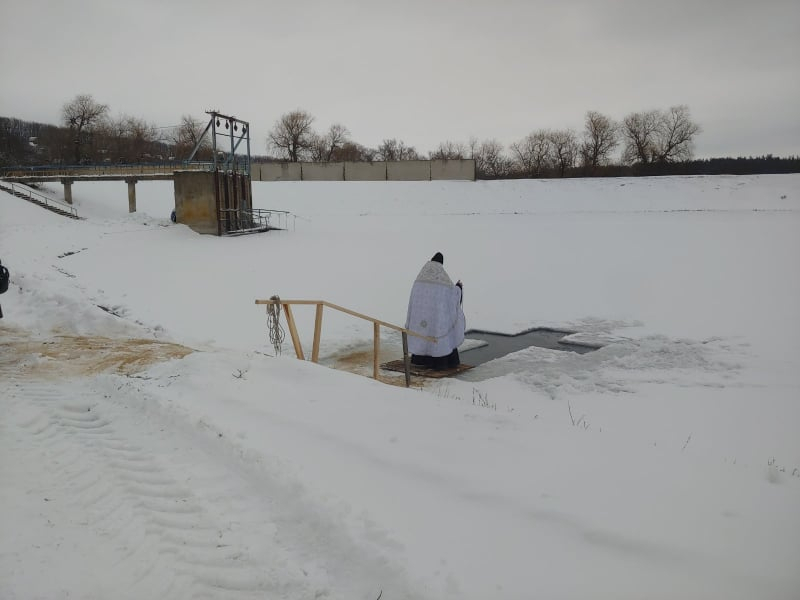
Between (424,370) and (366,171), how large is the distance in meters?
48.4

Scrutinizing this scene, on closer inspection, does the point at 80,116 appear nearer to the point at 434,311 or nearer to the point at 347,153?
the point at 347,153

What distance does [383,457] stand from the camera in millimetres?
4406

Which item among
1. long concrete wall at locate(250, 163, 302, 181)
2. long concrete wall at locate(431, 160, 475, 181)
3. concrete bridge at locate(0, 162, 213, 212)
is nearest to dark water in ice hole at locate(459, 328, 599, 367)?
concrete bridge at locate(0, 162, 213, 212)

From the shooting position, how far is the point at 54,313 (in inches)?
448

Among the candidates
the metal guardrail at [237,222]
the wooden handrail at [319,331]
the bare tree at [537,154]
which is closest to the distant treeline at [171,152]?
the bare tree at [537,154]

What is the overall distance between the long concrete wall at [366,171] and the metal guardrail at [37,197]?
22802mm

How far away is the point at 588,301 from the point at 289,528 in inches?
550

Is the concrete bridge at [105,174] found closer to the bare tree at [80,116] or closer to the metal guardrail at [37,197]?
the metal guardrail at [37,197]

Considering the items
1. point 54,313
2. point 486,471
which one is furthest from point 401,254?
point 486,471

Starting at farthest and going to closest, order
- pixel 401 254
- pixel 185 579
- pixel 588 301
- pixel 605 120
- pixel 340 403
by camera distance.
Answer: pixel 605 120
pixel 401 254
pixel 588 301
pixel 340 403
pixel 185 579

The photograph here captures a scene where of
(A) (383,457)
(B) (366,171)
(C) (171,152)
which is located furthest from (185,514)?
(C) (171,152)

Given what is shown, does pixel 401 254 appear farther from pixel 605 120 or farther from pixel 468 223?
pixel 605 120

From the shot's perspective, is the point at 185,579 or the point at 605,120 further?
the point at 605,120

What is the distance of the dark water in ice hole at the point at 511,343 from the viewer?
11.4 meters
